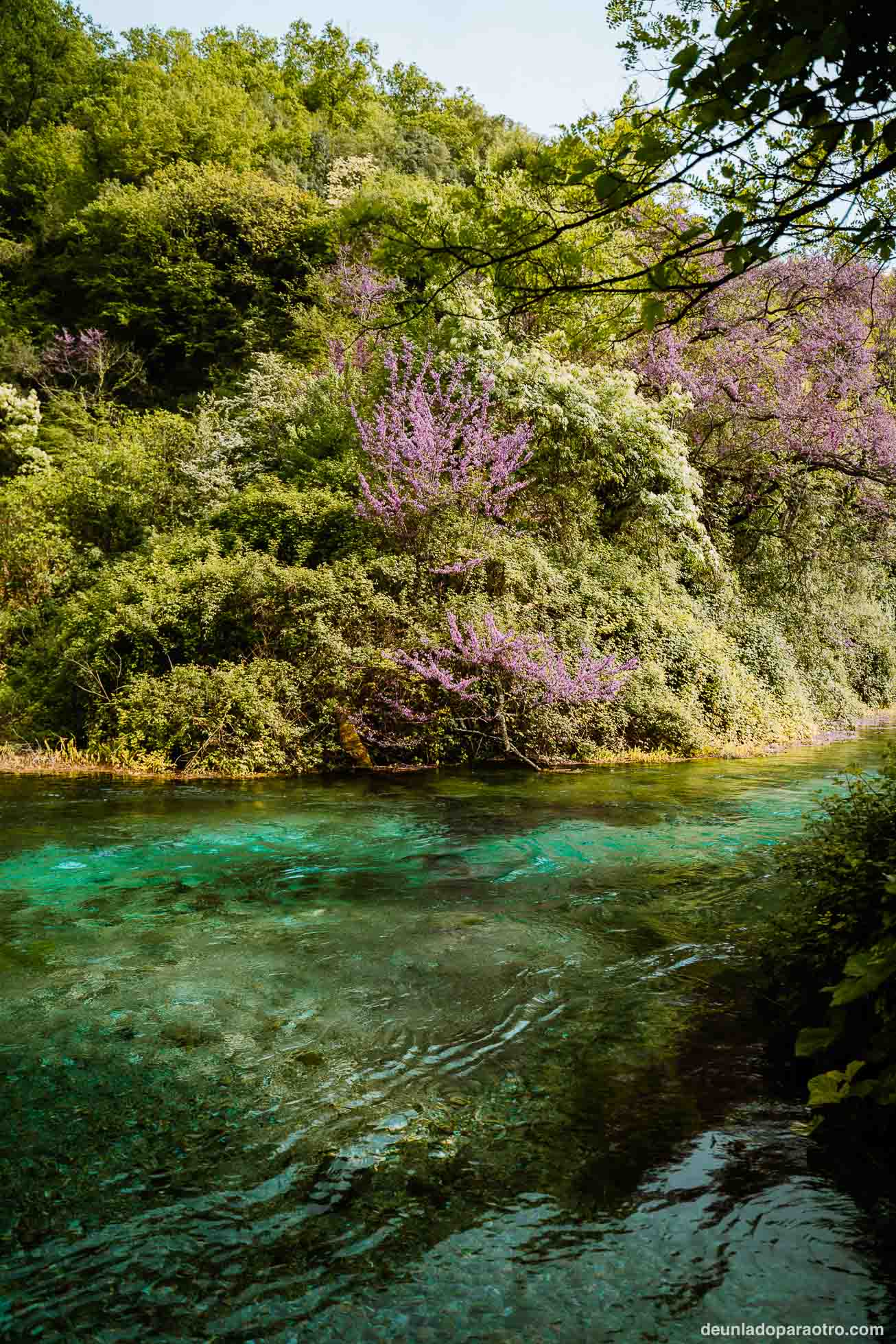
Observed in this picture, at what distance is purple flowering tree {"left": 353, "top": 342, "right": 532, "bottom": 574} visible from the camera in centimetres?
1152

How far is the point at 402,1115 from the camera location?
3084 mm

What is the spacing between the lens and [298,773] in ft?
35.0

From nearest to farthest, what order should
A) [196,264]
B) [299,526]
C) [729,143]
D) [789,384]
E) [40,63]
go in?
[729,143] → [299,526] → [789,384] → [196,264] → [40,63]

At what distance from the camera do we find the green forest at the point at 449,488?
34.6 ft

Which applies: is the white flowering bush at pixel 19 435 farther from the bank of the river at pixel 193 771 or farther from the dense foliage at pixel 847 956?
the dense foliage at pixel 847 956

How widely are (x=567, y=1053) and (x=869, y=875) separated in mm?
1413

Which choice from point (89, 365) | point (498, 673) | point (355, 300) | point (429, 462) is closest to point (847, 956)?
point (498, 673)

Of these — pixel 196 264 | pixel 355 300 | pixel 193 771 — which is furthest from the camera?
pixel 196 264

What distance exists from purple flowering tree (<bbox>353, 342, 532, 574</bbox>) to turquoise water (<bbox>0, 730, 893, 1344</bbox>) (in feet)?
21.0

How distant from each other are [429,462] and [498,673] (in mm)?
3015

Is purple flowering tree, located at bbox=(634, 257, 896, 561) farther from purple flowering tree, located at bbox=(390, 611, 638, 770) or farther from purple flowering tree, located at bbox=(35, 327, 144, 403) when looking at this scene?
purple flowering tree, located at bbox=(35, 327, 144, 403)

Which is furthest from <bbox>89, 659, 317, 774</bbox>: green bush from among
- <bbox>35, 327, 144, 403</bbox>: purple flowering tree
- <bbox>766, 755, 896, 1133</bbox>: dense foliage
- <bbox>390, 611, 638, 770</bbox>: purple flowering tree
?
<bbox>35, 327, 144, 403</bbox>: purple flowering tree

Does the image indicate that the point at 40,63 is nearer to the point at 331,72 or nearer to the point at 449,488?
the point at 331,72

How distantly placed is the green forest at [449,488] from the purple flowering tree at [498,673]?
0.19 ft
